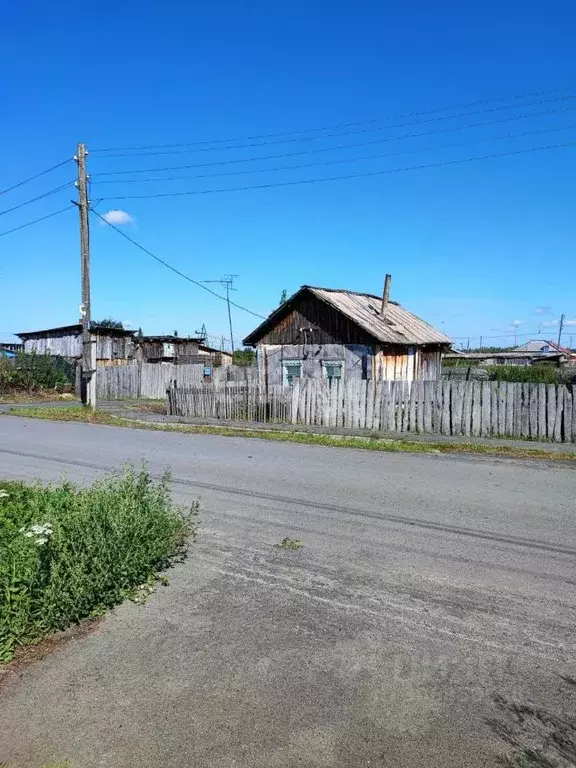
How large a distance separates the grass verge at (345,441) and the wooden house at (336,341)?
6.23 metres

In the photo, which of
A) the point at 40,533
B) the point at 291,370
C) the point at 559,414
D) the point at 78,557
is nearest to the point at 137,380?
the point at 291,370

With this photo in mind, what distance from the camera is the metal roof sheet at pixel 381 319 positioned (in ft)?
70.0

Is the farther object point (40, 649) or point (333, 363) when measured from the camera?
point (333, 363)

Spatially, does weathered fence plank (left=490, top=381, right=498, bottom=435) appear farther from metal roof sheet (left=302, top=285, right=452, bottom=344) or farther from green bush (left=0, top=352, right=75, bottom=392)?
green bush (left=0, top=352, right=75, bottom=392)

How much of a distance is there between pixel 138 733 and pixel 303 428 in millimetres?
13876

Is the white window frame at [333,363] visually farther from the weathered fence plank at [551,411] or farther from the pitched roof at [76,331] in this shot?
the pitched roof at [76,331]

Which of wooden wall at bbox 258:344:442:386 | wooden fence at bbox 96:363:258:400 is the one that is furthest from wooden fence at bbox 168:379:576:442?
wooden fence at bbox 96:363:258:400

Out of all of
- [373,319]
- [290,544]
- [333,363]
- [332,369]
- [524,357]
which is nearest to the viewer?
[290,544]

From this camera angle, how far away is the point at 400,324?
957 inches

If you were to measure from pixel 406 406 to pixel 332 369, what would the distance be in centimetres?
644

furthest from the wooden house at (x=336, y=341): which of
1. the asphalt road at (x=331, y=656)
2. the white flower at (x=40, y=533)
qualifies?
the white flower at (x=40, y=533)

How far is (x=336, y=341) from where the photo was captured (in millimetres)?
21984

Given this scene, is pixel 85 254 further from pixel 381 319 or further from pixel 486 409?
pixel 486 409

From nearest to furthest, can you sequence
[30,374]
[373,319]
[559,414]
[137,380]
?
1. [559,414]
2. [373,319]
3. [30,374]
4. [137,380]
